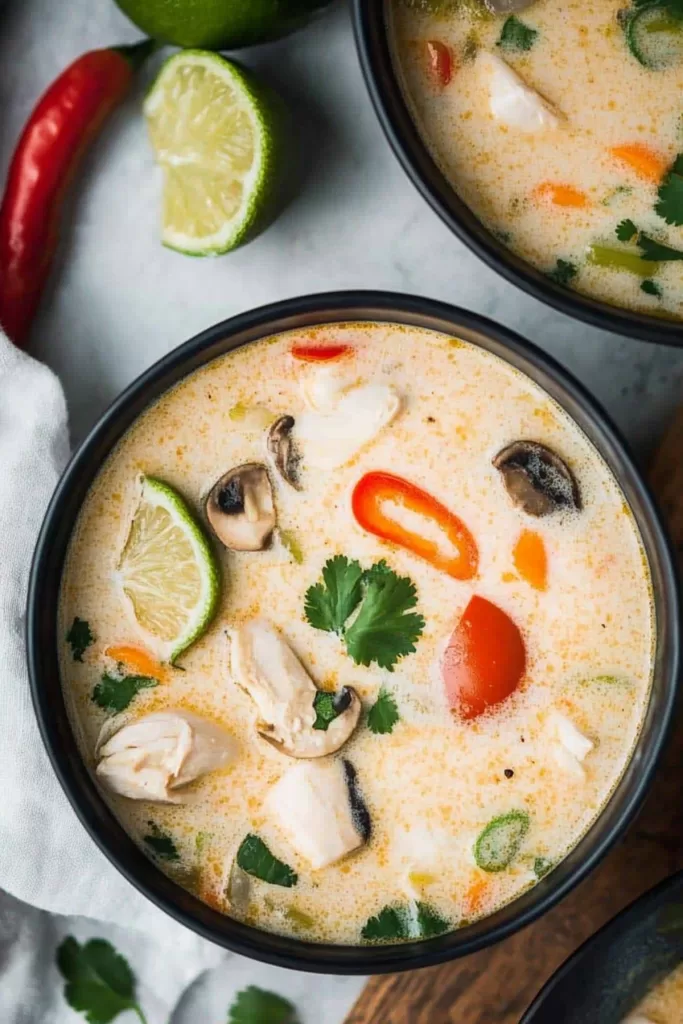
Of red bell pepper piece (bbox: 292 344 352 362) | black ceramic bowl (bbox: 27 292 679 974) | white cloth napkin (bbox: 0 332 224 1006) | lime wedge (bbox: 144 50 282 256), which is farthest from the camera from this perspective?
white cloth napkin (bbox: 0 332 224 1006)

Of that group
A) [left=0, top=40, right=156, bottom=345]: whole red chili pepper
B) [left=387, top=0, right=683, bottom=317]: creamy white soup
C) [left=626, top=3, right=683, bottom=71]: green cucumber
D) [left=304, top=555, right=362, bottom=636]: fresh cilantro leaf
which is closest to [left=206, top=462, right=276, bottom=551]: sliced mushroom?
[left=304, top=555, right=362, bottom=636]: fresh cilantro leaf

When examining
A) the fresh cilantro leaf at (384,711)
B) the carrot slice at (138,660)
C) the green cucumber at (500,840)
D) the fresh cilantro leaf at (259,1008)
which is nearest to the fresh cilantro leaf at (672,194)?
the fresh cilantro leaf at (384,711)

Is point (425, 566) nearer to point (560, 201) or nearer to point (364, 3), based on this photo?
point (560, 201)

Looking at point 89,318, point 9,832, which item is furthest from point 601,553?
point 9,832

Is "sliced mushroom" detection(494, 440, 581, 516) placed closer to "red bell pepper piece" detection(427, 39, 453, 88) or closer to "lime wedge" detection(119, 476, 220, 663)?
"lime wedge" detection(119, 476, 220, 663)

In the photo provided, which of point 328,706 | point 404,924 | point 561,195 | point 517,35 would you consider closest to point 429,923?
point 404,924

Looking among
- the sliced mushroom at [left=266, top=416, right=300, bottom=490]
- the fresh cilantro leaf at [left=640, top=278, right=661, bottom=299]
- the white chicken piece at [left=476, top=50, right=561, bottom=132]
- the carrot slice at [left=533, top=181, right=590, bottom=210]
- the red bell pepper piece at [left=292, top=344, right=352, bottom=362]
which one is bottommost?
the sliced mushroom at [left=266, top=416, right=300, bottom=490]

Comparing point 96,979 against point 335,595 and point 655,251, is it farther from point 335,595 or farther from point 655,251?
point 655,251

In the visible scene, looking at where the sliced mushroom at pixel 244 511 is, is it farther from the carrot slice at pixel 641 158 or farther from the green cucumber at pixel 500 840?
the carrot slice at pixel 641 158
